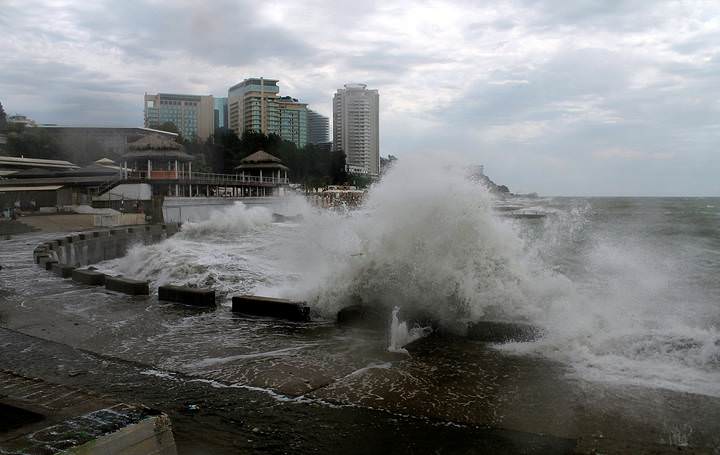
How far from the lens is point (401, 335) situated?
686cm

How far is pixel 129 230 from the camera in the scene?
899 inches

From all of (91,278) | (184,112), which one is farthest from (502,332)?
(184,112)

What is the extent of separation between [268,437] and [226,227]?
93.7 ft

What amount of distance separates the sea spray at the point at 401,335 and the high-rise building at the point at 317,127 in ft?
365

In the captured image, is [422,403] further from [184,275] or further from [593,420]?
[184,275]

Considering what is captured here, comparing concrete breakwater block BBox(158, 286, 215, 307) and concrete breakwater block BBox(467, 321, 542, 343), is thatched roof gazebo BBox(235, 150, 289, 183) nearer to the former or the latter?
concrete breakwater block BBox(158, 286, 215, 307)

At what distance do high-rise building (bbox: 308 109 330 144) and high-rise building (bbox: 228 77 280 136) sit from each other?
21216 millimetres

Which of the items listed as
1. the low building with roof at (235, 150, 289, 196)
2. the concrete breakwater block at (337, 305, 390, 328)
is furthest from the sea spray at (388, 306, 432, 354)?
the low building with roof at (235, 150, 289, 196)

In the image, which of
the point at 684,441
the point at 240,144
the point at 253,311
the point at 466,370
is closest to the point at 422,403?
the point at 466,370

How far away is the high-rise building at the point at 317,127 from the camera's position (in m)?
119

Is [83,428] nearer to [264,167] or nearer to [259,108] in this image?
[264,167]

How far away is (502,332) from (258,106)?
301 ft

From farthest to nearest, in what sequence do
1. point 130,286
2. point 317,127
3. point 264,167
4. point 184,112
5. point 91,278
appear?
point 317,127 < point 184,112 < point 264,167 < point 91,278 < point 130,286

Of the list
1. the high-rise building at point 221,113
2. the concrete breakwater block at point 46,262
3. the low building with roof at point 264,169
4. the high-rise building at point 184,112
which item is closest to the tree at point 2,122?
the low building with roof at point 264,169
